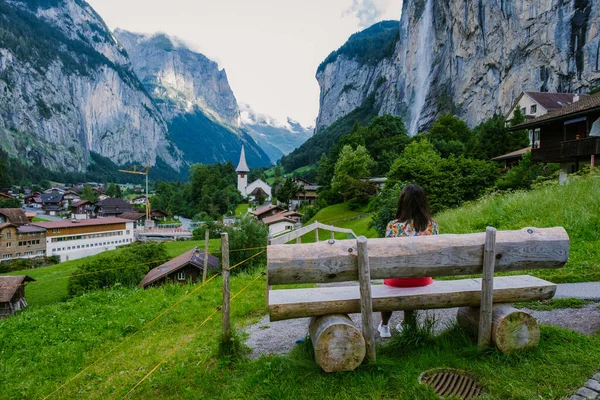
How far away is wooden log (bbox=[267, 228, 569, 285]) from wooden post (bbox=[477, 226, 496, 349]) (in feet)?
0.23

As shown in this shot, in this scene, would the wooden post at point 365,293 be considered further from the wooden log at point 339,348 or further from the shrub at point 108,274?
the shrub at point 108,274

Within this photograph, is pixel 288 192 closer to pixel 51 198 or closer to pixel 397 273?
pixel 51 198

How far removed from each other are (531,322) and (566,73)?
64.9 m

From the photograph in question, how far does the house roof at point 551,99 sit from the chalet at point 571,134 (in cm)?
2875

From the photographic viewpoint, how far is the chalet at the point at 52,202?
10045 centimetres

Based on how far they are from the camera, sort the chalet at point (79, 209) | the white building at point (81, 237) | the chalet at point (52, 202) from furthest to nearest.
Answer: the chalet at point (52, 202), the chalet at point (79, 209), the white building at point (81, 237)

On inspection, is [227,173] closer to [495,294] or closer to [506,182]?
[506,182]

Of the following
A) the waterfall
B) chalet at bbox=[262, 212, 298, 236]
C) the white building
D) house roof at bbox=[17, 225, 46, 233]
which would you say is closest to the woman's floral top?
chalet at bbox=[262, 212, 298, 236]

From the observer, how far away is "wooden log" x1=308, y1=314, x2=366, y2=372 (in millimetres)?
3678

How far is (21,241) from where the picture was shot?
176 feet

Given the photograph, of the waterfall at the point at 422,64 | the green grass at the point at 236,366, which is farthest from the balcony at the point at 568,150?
the waterfall at the point at 422,64

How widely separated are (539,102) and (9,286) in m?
58.1

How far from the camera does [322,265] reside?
370 centimetres

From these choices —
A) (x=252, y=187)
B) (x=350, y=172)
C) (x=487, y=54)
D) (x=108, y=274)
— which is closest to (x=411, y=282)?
(x=108, y=274)
